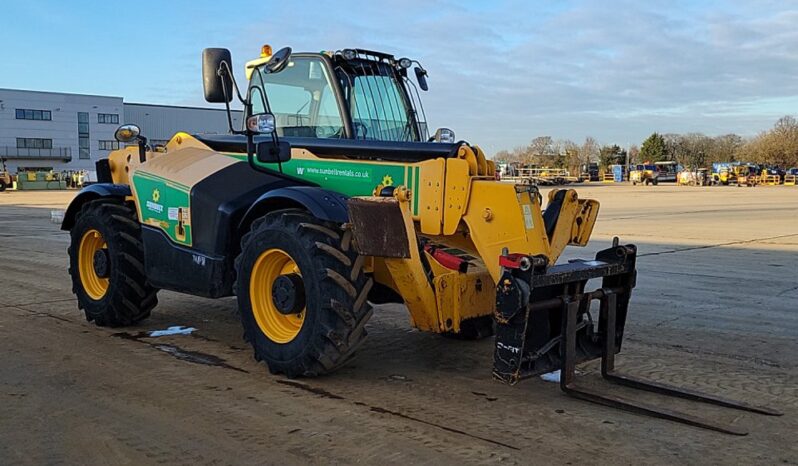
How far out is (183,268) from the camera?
6.32 meters

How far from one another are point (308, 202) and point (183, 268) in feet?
5.60

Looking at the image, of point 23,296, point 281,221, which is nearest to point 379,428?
point 281,221

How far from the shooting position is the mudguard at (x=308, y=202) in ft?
16.9

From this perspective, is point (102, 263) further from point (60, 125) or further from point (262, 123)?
point (60, 125)

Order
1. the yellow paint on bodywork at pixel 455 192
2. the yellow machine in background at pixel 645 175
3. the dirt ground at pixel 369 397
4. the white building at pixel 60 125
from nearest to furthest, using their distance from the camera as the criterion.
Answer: the dirt ground at pixel 369 397
the yellow paint on bodywork at pixel 455 192
the yellow machine in background at pixel 645 175
the white building at pixel 60 125

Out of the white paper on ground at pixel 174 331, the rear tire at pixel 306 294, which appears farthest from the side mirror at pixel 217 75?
the white paper on ground at pixel 174 331

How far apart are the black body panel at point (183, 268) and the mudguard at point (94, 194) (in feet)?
2.19

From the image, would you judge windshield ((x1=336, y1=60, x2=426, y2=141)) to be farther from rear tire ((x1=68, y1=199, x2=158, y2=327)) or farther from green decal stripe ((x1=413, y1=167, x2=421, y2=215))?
rear tire ((x1=68, y1=199, x2=158, y2=327))

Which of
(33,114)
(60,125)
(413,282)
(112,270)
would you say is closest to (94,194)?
(112,270)

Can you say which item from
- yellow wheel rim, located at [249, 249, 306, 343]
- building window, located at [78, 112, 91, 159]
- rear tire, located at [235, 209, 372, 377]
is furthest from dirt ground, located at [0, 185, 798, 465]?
building window, located at [78, 112, 91, 159]

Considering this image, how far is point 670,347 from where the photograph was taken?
6504 millimetres

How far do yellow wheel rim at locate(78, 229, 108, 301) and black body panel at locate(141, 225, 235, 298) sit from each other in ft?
2.99

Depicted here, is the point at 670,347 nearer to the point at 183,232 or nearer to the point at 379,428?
the point at 379,428

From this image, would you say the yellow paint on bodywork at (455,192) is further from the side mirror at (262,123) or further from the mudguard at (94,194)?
the mudguard at (94,194)
